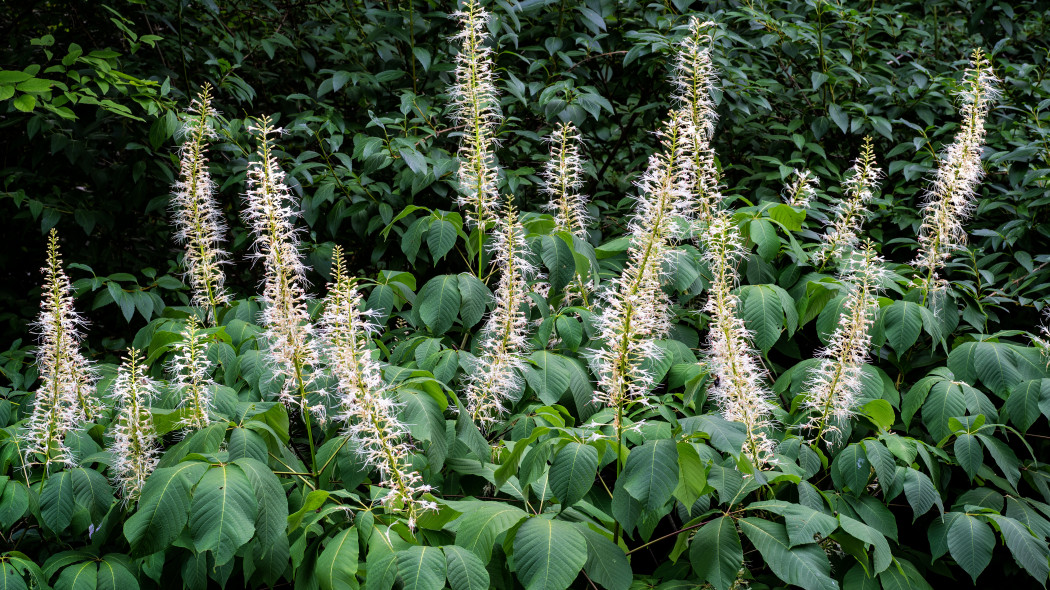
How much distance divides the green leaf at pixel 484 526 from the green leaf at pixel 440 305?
1074 millimetres

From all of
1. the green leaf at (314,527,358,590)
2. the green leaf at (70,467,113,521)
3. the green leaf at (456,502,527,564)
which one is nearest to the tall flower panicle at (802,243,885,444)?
the green leaf at (456,502,527,564)

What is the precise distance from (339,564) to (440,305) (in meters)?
1.26

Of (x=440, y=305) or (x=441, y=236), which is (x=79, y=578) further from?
(x=441, y=236)

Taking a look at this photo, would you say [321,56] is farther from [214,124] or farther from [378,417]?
[378,417]

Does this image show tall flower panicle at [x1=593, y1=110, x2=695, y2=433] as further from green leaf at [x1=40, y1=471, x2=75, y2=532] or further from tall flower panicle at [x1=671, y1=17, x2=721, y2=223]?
green leaf at [x1=40, y1=471, x2=75, y2=532]

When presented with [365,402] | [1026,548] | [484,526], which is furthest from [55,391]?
[1026,548]

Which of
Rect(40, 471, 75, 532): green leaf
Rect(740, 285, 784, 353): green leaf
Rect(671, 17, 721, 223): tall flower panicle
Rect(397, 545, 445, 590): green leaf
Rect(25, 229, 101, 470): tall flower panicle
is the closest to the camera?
Rect(397, 545, 445, 590): green leaf

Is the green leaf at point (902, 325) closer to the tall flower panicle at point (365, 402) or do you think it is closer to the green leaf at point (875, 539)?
the green leaf at point (875, 539)

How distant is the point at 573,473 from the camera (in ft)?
6.34

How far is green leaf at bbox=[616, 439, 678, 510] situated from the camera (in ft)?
6.22

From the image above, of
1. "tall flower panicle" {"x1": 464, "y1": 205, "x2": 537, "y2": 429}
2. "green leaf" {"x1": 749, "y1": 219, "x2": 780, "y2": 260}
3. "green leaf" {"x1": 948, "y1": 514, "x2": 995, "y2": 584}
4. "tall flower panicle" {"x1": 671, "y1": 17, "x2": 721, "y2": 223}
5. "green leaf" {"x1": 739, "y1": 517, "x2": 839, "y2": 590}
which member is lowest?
"green leaf" {"x1": 948, "y1": 514, "x2": 995, "y2": 584}

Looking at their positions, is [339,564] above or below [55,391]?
below

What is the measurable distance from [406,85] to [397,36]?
0.46m

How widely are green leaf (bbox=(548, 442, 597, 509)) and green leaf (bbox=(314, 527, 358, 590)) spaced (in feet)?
1.78
